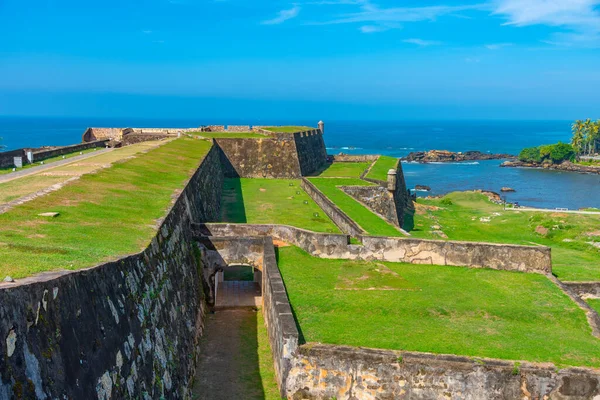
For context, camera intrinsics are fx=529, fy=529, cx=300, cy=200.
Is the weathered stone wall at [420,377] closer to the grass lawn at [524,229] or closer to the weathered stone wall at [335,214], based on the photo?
the weathered stone wall at [335,214]

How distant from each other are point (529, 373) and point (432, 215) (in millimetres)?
33186

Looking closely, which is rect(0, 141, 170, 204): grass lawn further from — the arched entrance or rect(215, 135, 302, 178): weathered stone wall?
rect(215, 135, 302, 178): weathered stone wall

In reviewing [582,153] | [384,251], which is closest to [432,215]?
[384,251]

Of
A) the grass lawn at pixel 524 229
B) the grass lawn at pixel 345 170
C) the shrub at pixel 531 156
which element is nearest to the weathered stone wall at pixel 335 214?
the grass lawn at pixel 524 229

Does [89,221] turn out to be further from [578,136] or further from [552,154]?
[578,136]

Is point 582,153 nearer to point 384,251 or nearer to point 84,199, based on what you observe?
point 384,251

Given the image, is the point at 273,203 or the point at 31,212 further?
the point at 273,203

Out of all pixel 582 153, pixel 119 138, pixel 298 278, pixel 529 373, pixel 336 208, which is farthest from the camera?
pixel 582 153

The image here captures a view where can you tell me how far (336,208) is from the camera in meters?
23.1

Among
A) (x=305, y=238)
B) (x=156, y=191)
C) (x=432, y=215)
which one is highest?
(x=156, y=191)

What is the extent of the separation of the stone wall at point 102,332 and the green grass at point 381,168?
25.9m

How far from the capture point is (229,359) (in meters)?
13.6

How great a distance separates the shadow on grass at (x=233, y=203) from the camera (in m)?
24.1

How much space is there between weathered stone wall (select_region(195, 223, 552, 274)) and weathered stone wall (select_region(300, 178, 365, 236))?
85cm
